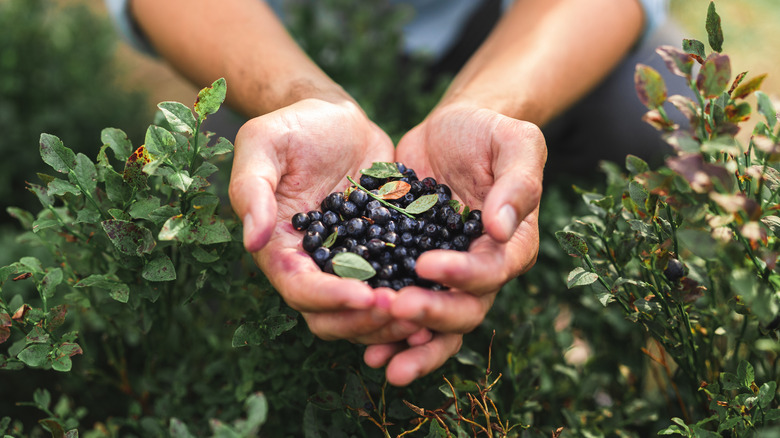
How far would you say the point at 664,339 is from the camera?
3.65 feet

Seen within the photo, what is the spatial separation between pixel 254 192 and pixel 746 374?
3.15 feet

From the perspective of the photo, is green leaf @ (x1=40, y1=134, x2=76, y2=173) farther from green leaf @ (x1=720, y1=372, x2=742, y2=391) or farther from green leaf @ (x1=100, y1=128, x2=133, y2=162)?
green leaf @ (x1=720, y1=372, x2=742, y2=391)

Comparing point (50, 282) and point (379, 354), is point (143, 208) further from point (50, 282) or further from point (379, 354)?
point (379, 354)

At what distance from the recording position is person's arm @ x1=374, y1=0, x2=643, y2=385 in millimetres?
1030

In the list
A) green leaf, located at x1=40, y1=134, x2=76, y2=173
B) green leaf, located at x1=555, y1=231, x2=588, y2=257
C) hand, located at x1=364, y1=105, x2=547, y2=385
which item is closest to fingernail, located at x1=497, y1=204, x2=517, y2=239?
hand, located at x1=364, y1=105, x2=547, y2=385

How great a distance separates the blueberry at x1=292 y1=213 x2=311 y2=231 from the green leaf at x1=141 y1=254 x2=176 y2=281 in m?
0.29

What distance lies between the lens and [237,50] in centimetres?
194

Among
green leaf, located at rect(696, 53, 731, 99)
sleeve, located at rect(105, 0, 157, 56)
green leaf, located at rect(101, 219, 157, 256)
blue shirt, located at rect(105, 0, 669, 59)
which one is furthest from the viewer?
blue shirt, located at rect(105, 0, 669, 59)

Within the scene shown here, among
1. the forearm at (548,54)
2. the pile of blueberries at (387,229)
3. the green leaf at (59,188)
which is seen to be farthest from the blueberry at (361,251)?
the forearm at (548,54)

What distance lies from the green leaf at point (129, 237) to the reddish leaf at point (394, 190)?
0.53 metres

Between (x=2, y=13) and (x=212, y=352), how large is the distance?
90.8 inches

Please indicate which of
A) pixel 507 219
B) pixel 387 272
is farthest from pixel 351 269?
pixel 507 219

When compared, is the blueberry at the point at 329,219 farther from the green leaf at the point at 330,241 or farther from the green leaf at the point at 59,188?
the green leaf at the point at 59,188

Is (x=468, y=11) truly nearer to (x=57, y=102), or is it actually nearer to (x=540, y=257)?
(x=540, y=257)
